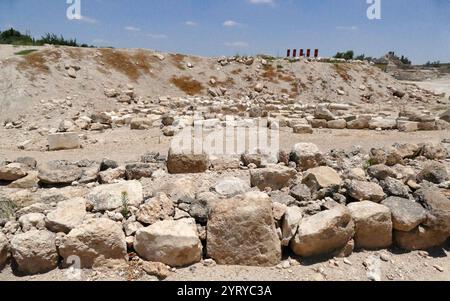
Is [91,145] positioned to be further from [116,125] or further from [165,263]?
[165,263]

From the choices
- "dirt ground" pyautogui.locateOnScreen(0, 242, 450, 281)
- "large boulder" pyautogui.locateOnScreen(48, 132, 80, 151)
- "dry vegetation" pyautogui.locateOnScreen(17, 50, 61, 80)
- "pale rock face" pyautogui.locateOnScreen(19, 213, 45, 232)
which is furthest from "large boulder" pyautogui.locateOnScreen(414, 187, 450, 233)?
"dry vegetation" pyautogui.locateOnScreen(17, 50, 61, 80)

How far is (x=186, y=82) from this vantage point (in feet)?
80.8

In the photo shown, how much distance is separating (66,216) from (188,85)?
2102cm

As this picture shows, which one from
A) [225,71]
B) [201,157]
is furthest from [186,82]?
[201,157]

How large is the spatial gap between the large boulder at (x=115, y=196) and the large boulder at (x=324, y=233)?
2228 millimetres

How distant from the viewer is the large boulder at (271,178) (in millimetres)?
5328

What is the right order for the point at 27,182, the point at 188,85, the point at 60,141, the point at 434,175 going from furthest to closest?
1. the point at 188,85
2. the point at 60,141
3. the point at 27,182
4. the point at 434,175

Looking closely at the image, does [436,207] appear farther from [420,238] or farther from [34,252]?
[34,252]

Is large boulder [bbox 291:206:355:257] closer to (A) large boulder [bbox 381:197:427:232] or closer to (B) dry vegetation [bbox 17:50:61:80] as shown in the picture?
(A) large boulder [bbox 381:197:427:232]

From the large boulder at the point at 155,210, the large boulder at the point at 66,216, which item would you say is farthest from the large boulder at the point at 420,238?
the large boulder at the point at 66,216

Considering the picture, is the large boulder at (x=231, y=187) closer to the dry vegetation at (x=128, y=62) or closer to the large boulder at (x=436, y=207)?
the large boulder at (x=436, y=207)

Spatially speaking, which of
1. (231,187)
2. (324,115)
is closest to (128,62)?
(324,115)

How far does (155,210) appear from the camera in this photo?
4262 mm
